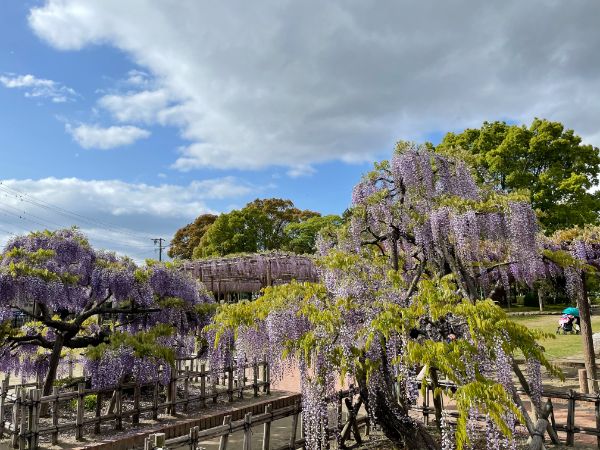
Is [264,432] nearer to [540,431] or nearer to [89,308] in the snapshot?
[540,431]

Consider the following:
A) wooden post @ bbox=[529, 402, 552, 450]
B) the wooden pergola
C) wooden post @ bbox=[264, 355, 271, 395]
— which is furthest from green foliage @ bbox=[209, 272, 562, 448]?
the wooden pergola

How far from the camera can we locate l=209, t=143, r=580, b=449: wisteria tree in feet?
15.3

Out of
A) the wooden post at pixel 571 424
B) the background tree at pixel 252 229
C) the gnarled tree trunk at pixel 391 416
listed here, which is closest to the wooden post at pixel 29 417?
the gnarled tree trunk at pixel 391 416

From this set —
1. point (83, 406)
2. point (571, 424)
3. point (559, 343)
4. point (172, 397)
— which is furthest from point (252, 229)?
point (571, 424)

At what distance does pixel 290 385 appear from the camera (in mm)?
12516

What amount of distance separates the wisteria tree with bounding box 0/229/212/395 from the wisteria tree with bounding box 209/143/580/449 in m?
2.50

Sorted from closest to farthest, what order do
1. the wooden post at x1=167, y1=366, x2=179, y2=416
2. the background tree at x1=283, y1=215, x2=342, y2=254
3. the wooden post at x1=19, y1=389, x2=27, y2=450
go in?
the wooden post at x1=19, y1=389, x2=27, y2=450 → the wooden post at x1=167, y1=366, x2=179, y2=416 → the background tree at x1=283, y1=215, x2=342, y2=254

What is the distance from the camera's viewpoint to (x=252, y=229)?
40.1 meters

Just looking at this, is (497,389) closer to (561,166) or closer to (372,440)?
(372,440)

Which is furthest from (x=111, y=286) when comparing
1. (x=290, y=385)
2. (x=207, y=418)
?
(x=290, y=385)

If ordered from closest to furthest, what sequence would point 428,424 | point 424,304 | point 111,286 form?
point 424,304, point 428,424, point 111,286

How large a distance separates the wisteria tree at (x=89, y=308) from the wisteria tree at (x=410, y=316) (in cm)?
250

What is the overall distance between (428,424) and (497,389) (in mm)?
4538

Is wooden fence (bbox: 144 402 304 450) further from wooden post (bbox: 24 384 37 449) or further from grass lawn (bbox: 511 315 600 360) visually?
grass lawn (bbox: 511 315 600 360)
